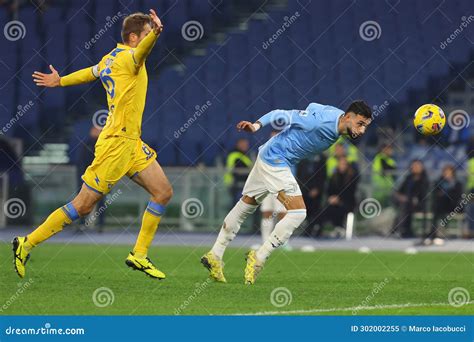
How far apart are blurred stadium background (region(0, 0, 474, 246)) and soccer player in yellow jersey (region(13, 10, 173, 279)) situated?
8.56m

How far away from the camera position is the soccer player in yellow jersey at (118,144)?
8.89 meters

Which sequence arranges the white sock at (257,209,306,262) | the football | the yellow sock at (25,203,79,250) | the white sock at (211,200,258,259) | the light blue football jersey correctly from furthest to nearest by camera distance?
1. the football
2. the white sock at (211,200,258,259)
3. the light blue football jersey
4. the white sock at (257,209,306,262)
5. the yellow sock at (25,203,79,250)

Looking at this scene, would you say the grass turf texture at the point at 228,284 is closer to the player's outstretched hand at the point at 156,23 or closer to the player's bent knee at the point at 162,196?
the player's bent knee at the point at 162,196

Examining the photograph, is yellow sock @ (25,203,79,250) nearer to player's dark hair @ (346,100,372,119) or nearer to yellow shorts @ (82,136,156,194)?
yellow shorts @ (82,136,156,194)

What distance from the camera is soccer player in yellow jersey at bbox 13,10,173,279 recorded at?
29.2ft

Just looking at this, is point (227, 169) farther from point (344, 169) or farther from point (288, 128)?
point (288, 128)

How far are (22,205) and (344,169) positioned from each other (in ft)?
18.1

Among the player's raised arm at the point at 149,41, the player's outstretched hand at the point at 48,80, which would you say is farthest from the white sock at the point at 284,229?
the player's outstretched hand at the point at 48,80

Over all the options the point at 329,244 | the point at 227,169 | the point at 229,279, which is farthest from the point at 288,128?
the point at 227,169

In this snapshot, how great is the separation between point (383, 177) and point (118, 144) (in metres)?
11.0

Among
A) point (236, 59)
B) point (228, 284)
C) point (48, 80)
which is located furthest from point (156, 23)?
point (236, 59)

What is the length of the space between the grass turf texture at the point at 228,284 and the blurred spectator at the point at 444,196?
13.7 feet

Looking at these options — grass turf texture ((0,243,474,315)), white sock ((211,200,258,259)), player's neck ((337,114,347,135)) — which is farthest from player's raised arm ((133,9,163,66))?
grass turf texture ((0,243,474,315))

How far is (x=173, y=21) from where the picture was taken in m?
21.8
